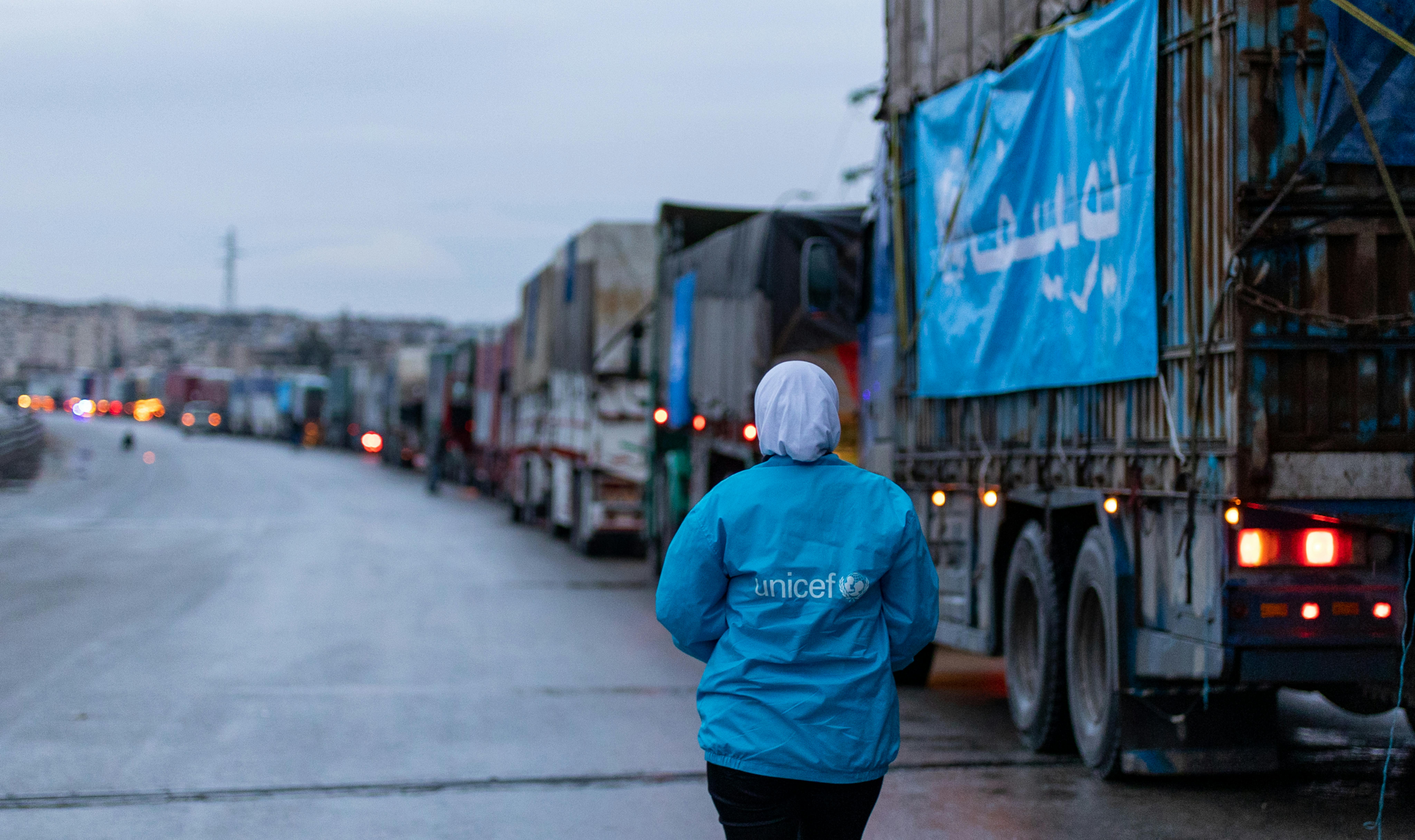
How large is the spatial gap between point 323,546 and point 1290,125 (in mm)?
19368

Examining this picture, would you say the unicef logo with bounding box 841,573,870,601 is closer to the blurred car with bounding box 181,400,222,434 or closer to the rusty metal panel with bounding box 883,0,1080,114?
the rusty metal panel with bounding box 883,0,1080,114

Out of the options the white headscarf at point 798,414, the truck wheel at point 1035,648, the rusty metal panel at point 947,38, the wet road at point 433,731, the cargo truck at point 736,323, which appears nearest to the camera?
the white headscarf at point 798,414

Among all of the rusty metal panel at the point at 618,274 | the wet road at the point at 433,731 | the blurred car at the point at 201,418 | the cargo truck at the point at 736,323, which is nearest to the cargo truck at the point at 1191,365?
the wet road at the point at 433,731

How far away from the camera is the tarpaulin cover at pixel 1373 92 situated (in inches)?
247

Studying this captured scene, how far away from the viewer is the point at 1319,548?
20.8 ft

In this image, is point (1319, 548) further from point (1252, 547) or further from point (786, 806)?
point (786, 806)

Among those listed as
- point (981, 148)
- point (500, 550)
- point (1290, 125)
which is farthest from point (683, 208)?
point (1290, 125)

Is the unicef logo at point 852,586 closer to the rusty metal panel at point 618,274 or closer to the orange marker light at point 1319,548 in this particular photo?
the orange marker light at point 1319,548

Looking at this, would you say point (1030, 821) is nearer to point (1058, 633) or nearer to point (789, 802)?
point (1058, 633)

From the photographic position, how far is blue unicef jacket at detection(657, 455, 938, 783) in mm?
3420

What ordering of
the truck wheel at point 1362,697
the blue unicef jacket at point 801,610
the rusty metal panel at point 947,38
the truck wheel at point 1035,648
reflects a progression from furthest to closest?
the rusty metal panel at point 947,38
the truck wheel at point 1035,648
the truck wheel at point 1362,697
the blue unicef jacket at point 801,610

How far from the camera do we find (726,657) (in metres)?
3.54

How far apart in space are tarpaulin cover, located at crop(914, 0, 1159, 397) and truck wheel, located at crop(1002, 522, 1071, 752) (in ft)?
3.01

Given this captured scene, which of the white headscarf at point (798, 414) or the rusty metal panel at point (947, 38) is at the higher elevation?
the rusty metal panel at point (947, 38)
